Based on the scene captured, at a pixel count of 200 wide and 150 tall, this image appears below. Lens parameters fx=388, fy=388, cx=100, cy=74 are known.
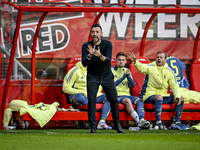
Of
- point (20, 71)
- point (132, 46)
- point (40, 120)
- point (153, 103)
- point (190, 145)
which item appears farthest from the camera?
point (132, 46)

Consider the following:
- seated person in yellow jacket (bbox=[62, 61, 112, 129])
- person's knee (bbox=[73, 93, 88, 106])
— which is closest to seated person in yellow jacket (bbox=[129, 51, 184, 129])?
seated person in yellow jacket (bbox=[62, 61, 112, 129])

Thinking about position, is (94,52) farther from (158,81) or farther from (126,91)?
(158,81)

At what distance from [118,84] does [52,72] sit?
1.36 meters

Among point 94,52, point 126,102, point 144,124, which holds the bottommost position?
point 144,124

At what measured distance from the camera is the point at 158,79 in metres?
6.75

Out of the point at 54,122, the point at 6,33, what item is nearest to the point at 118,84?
the point at 54,122

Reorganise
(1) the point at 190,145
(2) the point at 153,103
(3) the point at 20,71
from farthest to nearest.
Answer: (3) the point at 20,71, (2) the point at 153,103, (1) the point at 190,145

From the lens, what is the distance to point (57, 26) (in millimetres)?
7477

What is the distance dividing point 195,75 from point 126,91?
155 cm

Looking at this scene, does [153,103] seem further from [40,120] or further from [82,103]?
[40,120]

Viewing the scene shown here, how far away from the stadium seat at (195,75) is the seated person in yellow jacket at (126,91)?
4.47ft

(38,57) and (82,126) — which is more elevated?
(38,57)

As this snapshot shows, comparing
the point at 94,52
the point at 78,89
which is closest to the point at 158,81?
the point at 78,89

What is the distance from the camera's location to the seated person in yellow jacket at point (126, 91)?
6.16 metres
